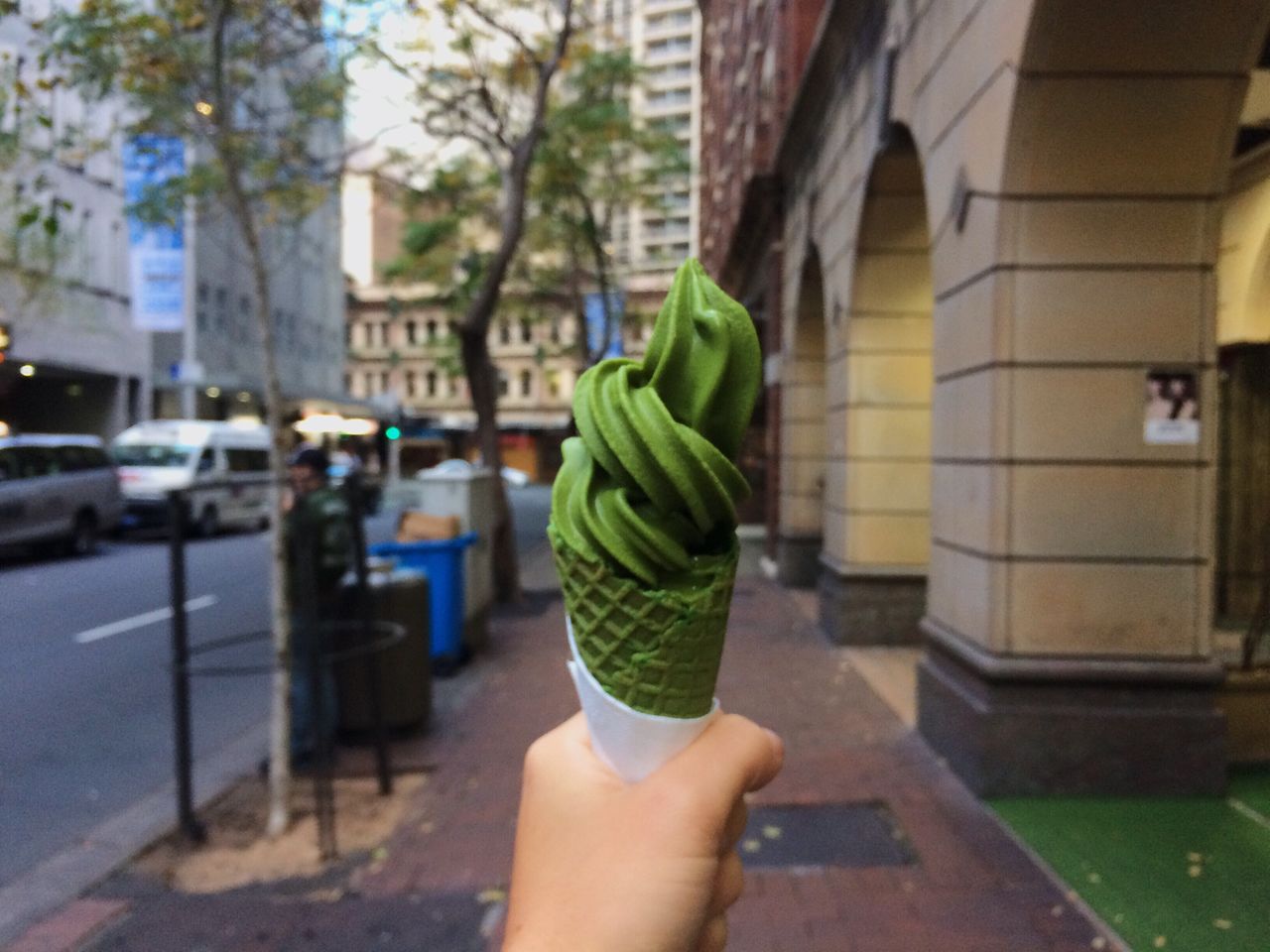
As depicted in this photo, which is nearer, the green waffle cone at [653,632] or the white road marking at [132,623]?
the green waffle cone at [653,632]

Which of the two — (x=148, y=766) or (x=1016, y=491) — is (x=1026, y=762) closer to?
(x=1016, y=491)

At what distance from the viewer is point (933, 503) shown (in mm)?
6230

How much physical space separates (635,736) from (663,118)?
918 inches

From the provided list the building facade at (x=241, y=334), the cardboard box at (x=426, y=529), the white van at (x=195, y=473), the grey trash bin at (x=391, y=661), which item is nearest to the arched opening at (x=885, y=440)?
the cardboard box at (x=426, y=529)

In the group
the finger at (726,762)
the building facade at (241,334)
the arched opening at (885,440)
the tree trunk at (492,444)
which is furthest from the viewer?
the building facade at (241,334)

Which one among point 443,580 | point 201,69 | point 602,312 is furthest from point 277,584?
point 602,312

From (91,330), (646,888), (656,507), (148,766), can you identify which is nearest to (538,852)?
(646,888)

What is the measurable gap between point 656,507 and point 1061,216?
13.2 ft

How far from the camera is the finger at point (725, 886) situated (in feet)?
6.01

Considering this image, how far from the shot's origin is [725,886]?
1.87 meters

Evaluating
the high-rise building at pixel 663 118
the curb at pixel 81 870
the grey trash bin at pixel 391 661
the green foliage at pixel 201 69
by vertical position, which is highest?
the high-rise building at pixel 663 118

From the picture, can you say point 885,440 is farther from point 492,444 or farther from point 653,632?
point 653,632

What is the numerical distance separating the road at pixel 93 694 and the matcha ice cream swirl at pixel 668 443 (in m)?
4.18

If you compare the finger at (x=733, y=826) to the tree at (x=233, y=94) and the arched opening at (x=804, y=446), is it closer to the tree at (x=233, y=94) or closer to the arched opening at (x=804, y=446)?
the tree at (x=233, y=94)
